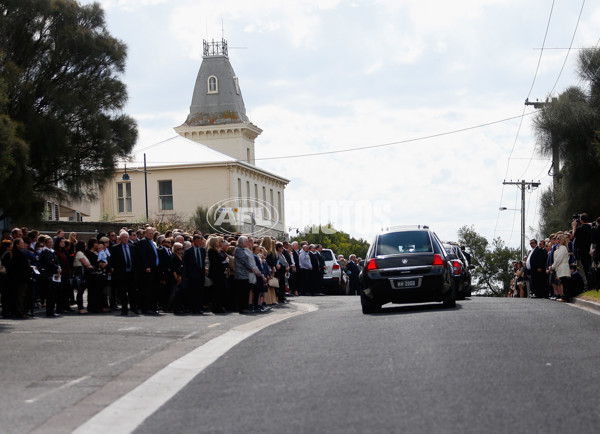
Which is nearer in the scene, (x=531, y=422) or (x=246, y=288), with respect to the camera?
(x=531, y=422)

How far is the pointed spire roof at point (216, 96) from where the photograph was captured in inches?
3425

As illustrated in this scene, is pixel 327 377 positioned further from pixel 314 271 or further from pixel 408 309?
pixel 314 271

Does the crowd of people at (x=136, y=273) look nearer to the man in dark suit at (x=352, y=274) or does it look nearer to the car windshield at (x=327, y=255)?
the car windshield at (x=327, y=255)

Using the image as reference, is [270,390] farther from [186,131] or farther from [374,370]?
[186,131]

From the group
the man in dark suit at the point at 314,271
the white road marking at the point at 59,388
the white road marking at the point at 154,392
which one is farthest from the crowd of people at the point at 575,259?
the white road marking at the point at 59,388

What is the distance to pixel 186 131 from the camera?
86.8 meters

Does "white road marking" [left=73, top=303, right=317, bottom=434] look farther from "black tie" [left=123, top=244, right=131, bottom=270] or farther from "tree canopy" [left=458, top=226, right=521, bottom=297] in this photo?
"tree canopy" [left=458, top=226, right=521, bottom=297]

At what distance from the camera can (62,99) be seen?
31.1 m

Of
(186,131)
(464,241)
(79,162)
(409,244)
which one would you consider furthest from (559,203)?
(464,241)

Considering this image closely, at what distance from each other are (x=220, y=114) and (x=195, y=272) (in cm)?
6754

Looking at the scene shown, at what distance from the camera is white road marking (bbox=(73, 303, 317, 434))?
7996 mm

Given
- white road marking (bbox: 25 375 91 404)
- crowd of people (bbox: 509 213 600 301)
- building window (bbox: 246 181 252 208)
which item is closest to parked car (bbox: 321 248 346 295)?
crowd of people (bbox: 509 213 600 301)

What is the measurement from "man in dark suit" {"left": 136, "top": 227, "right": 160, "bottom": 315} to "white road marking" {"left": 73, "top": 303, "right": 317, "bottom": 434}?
5866 mm

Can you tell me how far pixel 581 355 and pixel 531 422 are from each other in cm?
377
